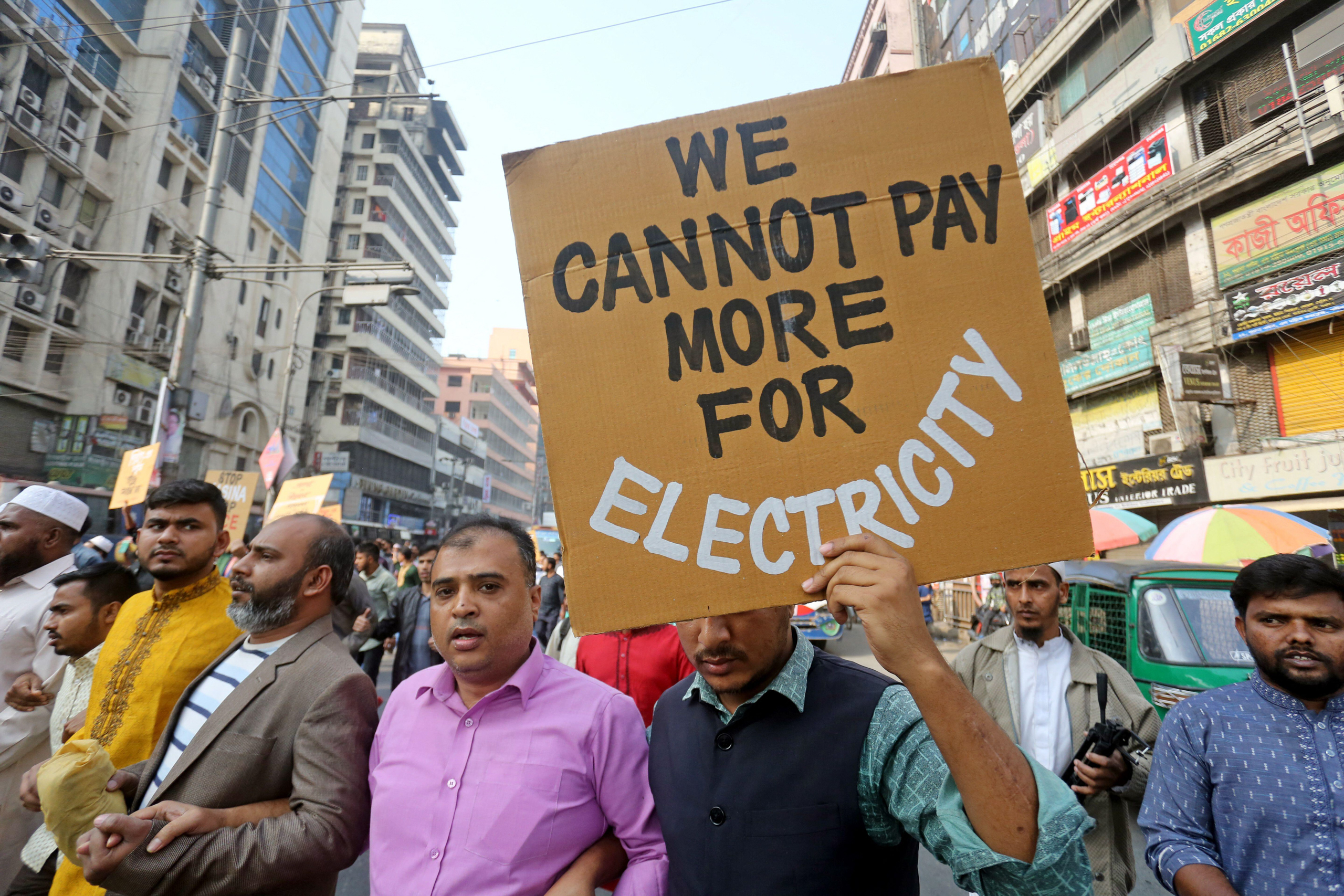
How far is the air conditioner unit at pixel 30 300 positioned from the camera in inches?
689

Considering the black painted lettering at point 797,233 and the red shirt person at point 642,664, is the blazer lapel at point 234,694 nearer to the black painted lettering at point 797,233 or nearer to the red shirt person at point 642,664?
the red shirt person at point 642,664

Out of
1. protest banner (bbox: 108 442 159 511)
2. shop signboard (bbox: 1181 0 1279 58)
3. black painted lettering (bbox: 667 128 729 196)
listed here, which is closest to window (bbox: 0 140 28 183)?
protest banner (bbox: 108 442 159 511)

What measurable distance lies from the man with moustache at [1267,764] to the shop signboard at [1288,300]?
13.9 metres

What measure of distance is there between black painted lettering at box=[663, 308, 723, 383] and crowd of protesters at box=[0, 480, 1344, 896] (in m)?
0.44

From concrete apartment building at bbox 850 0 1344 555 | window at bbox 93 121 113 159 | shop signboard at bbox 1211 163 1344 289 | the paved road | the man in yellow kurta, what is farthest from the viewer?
window at bbox 93 121 113 159

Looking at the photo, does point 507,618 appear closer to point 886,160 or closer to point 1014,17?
point 886,160

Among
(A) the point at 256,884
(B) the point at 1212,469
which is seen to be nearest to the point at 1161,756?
(A) the point at 256,884

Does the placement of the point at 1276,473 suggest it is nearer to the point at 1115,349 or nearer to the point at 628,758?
the point at 1115,349

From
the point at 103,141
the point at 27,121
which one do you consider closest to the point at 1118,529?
the point at 27,121

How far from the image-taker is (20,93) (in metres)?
17.6

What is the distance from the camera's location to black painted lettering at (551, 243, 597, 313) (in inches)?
55.6

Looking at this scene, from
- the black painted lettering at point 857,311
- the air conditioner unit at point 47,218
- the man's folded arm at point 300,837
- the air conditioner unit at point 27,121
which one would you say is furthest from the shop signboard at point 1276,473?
the air conditioner unit at point 27,121

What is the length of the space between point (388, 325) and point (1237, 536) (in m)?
43.7

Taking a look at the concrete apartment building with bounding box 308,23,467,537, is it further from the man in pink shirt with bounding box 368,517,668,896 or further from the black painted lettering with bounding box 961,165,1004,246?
the black painted lettering with bounding box 961,165,1004,246
